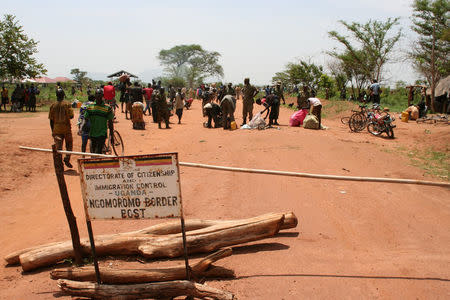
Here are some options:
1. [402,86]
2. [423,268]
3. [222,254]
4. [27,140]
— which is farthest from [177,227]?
[402,86]

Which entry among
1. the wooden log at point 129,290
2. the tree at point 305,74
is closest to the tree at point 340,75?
the tree at point 305,74

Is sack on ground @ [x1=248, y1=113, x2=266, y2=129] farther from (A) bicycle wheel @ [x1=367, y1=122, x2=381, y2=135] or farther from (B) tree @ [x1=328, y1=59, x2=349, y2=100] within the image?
(B) tree @ [x1=328, y1=59, x2=349, y2=100]

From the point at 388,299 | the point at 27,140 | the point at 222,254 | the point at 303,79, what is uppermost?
the point at 303,79

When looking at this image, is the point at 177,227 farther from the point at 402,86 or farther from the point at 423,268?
the point at 402,86

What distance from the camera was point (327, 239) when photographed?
16.1ft

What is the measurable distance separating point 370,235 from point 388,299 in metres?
1.65

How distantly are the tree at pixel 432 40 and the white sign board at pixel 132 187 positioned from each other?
24.0 m

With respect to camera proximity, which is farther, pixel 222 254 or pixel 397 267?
pixel 397 267

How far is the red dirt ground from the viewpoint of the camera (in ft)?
12.6

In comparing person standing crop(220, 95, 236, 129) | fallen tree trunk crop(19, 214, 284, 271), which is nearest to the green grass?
fallen tree trunk crop(19, 214, 284, 271)

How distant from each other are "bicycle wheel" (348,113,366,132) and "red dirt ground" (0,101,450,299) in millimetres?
3400

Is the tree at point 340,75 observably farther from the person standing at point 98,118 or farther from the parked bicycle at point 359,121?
the person standing at point 98,118

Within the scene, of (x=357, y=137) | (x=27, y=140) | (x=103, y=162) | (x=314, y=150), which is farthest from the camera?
(x=357, y=137)

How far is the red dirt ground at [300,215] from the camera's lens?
383 centimetres
